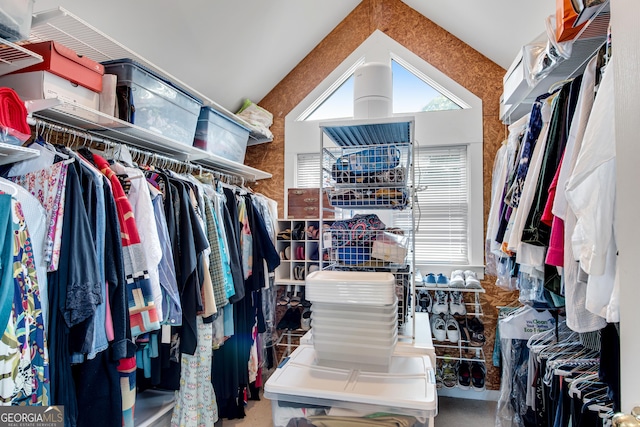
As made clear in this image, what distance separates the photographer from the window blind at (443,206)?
304 cm

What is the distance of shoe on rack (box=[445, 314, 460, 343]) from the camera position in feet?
Result: 8.96

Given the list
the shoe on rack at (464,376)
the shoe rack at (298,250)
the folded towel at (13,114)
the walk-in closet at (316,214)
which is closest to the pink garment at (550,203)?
the walk-in closet at (316,214)

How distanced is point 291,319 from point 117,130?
192cm

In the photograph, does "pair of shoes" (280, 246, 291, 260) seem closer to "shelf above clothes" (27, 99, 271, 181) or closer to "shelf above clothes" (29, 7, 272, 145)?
"shelf above clothes" (27, 99, 271, 181)

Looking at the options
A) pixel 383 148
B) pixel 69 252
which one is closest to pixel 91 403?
pixel 69 252

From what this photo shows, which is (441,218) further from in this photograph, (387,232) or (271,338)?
(271,338)

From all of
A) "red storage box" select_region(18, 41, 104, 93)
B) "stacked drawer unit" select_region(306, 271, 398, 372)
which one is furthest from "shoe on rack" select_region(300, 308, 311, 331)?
"red storage box" select_region(18, 41, 104, 93)

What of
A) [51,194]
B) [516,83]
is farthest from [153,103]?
[516,83]

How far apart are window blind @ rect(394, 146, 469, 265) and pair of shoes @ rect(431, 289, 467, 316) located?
0.29m

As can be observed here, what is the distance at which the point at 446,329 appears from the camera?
109 inches

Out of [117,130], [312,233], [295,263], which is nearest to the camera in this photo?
[117,130]

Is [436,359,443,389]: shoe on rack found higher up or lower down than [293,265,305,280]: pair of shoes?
lower down

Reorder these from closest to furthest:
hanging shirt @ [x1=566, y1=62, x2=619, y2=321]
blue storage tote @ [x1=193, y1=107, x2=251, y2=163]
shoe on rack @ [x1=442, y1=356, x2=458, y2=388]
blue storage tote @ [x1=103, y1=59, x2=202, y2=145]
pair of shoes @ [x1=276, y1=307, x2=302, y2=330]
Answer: hanging shirt @ [x1=566, y1=62, x2=619, y2=321], blue storage tote @ [x1=103, y1=59, x2=202, y2=145], blue storage tote @ [x1=193, y1=107, x2=251, y2=163], shoe on rack @ [x1=442, y1=356, x2=458, y2=388], pair of shoes @ [x1=276, y1=307, x2=302, y2=330]

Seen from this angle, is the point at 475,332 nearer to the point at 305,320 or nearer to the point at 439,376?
the point at 439,376
